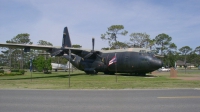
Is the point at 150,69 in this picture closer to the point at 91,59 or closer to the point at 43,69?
the point at 91,59

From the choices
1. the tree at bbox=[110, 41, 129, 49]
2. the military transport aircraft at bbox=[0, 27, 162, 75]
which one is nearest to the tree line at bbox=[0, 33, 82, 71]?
the military transport aircraft at bbox=[0, 27, 162, 75]

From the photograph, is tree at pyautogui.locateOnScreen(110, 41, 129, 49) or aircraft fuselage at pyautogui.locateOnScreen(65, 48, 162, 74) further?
tree at pyautogui.locateOnScreen(110, 41, 129, 49)

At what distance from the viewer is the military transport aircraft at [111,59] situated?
28.6 meters

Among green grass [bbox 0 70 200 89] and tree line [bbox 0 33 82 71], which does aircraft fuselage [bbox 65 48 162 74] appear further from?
tree line [bbox 0 33 82 71]

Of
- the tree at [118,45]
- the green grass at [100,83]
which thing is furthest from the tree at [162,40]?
the green grass at [100,83]

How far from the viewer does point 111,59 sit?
108 feet

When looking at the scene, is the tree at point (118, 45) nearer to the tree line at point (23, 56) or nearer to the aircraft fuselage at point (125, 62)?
Result: the tree line at point (23, 56)

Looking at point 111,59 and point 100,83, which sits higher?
point 111,59

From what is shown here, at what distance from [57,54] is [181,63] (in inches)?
4553

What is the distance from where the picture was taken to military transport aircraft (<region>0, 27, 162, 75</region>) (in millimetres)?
28608

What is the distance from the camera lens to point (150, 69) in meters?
28.7

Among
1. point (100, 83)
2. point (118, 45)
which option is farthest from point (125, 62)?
point (118, 45)

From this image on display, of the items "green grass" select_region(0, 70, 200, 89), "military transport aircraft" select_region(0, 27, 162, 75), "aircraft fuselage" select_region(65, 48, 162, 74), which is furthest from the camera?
"military transport aircraft" select_region(0, 27, 162, 75)

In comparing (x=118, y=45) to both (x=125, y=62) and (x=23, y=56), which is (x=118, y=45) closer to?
(x=125, y=62)
